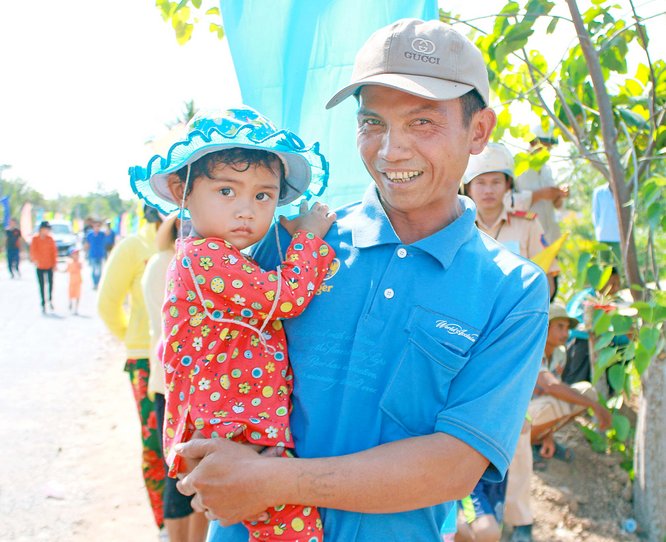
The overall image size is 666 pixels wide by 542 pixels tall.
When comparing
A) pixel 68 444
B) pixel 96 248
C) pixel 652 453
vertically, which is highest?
pixel 652 453

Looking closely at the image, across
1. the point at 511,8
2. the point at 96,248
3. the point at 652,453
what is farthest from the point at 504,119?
the point at 96,248

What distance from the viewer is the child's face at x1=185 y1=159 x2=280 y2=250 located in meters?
1.78

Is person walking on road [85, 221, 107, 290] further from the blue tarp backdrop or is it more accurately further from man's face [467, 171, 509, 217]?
the blue tarp backdrop

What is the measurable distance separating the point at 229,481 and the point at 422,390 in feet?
1.54

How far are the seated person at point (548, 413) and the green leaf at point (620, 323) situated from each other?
3.05 feet

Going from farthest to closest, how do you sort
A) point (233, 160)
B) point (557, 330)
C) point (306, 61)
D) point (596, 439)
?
point (596, 439) → point (557, 330) → point (306, 61) → point (233, 160)

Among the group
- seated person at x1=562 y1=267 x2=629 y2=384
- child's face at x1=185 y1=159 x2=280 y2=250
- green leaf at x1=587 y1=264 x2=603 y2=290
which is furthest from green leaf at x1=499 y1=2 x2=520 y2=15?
seated person at x1=562 y1=267 x2=629 y2=384

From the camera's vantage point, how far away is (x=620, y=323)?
3047 millimetres

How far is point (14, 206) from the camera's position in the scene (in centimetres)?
4791

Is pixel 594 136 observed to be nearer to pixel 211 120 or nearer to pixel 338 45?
pixel 338 45

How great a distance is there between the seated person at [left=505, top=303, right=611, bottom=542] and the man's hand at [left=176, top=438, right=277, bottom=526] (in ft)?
8.26

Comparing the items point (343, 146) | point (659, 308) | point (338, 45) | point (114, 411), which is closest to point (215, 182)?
point (343, 146)

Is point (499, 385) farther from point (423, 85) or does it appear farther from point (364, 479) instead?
point (423, 85)

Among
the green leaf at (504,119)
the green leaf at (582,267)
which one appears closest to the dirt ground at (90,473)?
the green leaf at (582,267)
